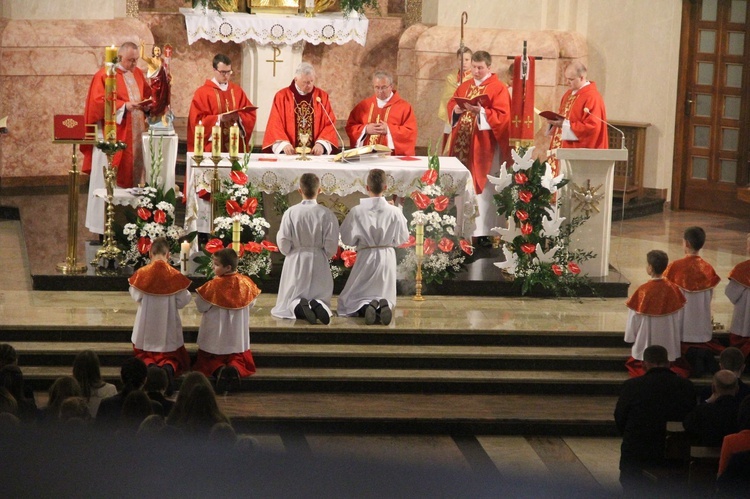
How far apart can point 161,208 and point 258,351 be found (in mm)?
1976

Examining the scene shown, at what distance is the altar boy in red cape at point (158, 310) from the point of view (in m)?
7.00

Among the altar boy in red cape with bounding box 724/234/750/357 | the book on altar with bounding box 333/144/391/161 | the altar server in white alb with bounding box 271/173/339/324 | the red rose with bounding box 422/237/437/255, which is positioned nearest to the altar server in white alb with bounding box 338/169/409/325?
the altar server in white alb with bounding box 271/173/339/324

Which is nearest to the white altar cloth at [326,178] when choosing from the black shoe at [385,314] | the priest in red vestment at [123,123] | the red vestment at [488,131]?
the red vestment at [488,131]

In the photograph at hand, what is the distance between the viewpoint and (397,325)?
7996 millimetres

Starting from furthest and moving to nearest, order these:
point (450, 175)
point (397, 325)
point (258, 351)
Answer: point (450, 175) → point (397, 325) → point (258, 351)

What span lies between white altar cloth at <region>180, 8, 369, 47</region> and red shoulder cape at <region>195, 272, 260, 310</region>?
7.38m

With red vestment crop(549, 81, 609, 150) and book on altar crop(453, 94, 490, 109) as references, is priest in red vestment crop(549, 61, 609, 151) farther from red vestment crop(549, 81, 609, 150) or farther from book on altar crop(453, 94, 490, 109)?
book on altar crop(453, 94, 490, 109)

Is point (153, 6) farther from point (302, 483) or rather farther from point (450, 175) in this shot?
point (302, 483)

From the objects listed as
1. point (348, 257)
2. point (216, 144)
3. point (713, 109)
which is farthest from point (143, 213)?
point (713, 109)

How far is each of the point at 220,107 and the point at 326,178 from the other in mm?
1991

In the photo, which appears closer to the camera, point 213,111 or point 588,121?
point 588,121

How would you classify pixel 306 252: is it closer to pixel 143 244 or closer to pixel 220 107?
pixel 143 244

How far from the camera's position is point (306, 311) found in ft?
26.0

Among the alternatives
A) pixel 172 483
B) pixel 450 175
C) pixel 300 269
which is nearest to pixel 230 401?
pixel 300 269
